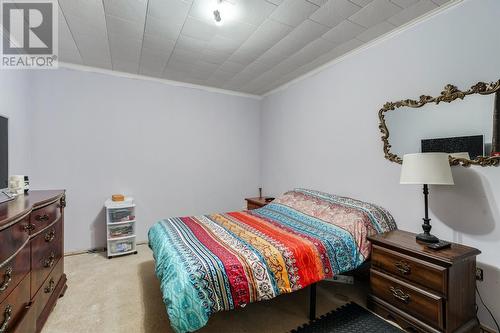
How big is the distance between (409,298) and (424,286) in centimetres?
16

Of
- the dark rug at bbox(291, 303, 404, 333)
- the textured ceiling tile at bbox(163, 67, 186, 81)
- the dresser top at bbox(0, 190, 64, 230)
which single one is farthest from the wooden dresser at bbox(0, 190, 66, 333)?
the textured ceiling tile at bbox(163, 67, 186, 81)

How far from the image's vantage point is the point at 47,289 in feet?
6.17

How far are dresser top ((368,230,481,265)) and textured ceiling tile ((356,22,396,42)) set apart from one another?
6.50ft

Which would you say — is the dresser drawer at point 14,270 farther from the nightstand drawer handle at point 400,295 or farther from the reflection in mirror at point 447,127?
the reflection in mirror at point 447,127

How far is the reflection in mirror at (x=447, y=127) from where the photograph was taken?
1.82 metres

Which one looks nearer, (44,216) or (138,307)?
(44,216)

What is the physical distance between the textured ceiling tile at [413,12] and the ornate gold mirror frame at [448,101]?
696 mm

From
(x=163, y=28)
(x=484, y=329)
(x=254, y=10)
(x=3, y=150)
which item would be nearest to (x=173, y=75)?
(x=163, y=28)

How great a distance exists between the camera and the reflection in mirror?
1820 millimetres

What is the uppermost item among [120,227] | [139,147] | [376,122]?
[376,122]

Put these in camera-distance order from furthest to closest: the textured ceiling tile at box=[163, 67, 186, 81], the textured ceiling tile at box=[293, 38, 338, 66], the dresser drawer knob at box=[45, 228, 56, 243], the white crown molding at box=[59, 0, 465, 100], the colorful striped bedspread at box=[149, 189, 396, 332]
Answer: the textured ceiling tile at box=[163, 67, 186, 81] < the textured ceiling tile at box=[293, 38, 338, 66] < the white crown molding at box=[59, 0, 465, 100] < the dresser drawer knob at box=[45, 228, 56, 243] < the colorful striped bedspread at box=[149, 189, 396, 332]

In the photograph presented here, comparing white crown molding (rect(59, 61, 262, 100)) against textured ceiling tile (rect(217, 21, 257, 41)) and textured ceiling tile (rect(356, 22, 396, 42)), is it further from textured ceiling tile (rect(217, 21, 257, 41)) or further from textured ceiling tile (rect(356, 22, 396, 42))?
textured ceiling tile (rect(356, 22, 396, 42))

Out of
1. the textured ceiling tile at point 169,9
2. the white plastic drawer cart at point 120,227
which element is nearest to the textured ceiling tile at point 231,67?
the textured ceiling tile at point 169,9

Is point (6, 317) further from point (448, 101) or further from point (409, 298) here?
point (448, 101)
